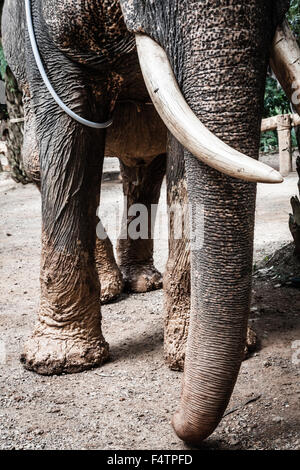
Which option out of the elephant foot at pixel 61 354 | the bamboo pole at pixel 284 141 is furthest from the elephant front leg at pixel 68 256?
the bamboo pole at pixel 284 141

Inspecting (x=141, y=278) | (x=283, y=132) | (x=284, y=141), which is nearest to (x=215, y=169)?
(x=141, y=278)

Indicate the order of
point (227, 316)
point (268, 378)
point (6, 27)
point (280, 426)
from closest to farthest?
point (227, 316) → point (280, 426) → point (268, 378) → point (6, 27)

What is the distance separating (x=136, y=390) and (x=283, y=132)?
25.7 ft

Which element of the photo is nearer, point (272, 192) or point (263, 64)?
point (263, 64)

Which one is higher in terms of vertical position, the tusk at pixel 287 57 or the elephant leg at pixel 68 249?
the tusk at pixel 287 57

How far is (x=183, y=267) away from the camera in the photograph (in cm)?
313

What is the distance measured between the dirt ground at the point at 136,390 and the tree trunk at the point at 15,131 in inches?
281

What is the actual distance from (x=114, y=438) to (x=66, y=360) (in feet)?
2.47

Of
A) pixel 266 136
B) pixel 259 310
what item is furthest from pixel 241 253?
pixel 266 136

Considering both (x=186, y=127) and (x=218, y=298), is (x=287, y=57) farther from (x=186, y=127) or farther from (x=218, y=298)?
(x=218, y=298)

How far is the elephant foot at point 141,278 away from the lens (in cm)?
451

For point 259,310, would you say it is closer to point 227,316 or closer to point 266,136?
point 227,316

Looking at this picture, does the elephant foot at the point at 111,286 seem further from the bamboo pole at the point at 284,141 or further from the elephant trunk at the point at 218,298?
the bamboo pole at the point at 284,141

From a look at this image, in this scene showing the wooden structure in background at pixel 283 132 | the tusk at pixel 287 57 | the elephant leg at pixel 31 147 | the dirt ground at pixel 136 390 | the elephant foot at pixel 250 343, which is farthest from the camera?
the wooden structure in background at pixel 283 132
